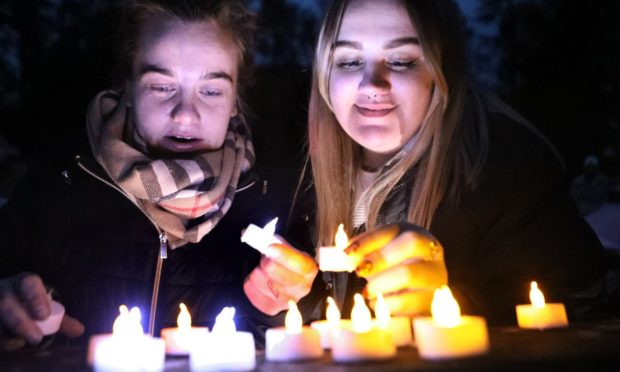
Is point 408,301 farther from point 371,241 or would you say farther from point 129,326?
point 129,326

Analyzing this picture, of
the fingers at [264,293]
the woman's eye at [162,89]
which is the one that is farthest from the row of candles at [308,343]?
the woman's eye at [162,89]

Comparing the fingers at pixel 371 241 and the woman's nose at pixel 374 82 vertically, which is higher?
the woman's nose at pixel 374 82

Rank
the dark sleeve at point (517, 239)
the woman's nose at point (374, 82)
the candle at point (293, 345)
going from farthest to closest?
the woman's nose at point (374, 82) < the dark sleeve at point (517, 239) < the candle at point (293, 345)

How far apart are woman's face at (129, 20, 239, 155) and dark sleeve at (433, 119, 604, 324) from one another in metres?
1.17

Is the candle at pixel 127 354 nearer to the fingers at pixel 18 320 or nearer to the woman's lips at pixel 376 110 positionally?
the fingers at pixel 18 320

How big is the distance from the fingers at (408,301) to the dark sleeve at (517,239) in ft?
1.32

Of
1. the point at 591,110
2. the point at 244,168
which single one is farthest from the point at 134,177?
the point at 591,110

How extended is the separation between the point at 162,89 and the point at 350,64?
0.91m

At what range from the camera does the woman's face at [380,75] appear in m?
2.45

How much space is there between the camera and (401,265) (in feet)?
5.71

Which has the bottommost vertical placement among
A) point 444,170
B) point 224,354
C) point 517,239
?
point 224,354

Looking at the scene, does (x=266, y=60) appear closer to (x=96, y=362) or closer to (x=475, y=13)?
(x=475, y=13)

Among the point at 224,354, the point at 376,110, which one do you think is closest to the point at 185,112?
the point at 376,110

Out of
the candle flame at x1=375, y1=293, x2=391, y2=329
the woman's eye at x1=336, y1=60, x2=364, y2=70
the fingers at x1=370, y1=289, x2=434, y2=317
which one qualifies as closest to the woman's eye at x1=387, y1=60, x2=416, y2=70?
the woman's eye at x1=336, y1=60, x2=364, y2=70
